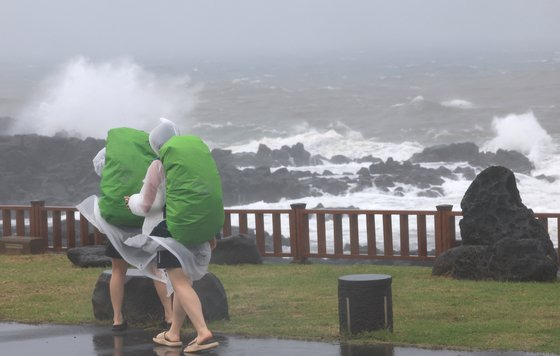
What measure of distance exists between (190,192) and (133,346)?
5.09ft

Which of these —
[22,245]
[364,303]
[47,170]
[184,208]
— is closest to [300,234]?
[22,245]

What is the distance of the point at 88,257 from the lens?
14430mm

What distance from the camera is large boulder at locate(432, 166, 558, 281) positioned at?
12625 mm

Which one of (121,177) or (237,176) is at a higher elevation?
(237,176)

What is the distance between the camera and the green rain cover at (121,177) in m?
8.95

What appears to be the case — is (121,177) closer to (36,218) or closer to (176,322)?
(176,322)

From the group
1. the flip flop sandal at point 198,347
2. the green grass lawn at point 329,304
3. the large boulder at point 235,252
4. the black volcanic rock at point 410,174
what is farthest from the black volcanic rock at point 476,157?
the flip flop sandal at point 198,347

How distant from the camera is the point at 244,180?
36.6 meters

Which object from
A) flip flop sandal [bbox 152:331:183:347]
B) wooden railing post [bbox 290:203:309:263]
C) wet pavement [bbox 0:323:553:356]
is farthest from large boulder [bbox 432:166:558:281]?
flip flop sandal [bbox 152:331:183:347]

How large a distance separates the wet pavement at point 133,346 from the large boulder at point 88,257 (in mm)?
4570

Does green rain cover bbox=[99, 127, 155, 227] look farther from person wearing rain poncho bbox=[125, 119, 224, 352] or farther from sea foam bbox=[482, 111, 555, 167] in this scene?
sea foam bbox=[482, 111, 555, 167]

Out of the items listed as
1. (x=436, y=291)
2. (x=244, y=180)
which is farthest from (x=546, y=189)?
(x=436, y=291)

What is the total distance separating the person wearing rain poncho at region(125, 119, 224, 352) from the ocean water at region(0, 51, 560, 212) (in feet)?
86.2

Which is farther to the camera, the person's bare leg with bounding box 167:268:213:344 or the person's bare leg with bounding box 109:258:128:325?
the person's bare leg with bounding box 109:258:128:325
